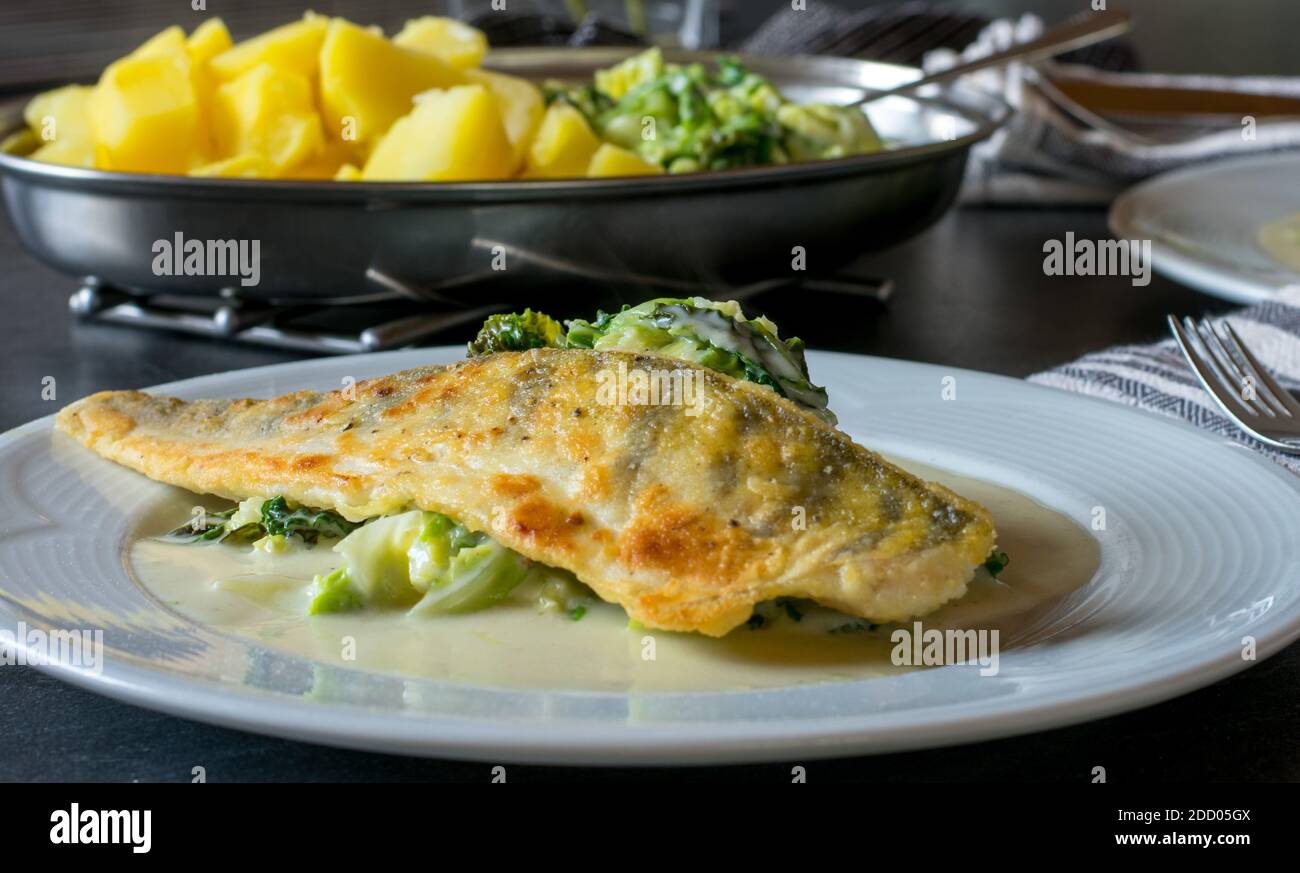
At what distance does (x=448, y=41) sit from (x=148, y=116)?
0.72 m

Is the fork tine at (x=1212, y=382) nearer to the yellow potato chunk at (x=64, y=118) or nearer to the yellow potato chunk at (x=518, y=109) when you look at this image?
the yellow potato chunk at (x=518, y=109)

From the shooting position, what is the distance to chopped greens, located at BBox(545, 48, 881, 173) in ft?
9.79

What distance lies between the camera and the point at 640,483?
1.53 metres

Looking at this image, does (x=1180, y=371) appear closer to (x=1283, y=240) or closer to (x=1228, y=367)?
(x=1228, y=367)

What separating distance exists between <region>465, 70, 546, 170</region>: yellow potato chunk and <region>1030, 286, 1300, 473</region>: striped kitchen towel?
1.07 m

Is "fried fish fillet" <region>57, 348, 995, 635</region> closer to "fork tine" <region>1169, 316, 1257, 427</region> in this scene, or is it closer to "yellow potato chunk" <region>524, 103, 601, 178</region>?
"fork tine" <region>1169, 316, 1257, 427</region>

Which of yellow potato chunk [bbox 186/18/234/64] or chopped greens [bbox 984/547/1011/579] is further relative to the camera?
yellow potato chunk [bbox 186/18/234/64]

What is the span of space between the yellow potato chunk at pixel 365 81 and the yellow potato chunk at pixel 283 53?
0.03 meters

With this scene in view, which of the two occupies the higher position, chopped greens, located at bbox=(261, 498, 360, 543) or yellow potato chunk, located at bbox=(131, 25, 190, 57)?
yellow potato chunk, located at bbox=(131, 25, 190, 57)

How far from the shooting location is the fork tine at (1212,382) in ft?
7.00

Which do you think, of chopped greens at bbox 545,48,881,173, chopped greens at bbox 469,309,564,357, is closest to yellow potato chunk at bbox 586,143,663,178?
chopped greens at bbox 545,48,881,173

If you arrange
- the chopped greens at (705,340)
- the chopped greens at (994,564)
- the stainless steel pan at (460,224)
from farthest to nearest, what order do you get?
the stainless steel pan at (460,224), the chopped greens at (705,340), the chopped greens at (994,564)

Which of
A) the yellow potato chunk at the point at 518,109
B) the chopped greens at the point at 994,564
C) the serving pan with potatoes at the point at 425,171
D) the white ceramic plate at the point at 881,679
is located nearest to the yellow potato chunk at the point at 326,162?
the serving pan with potatoes at the point at 425,171

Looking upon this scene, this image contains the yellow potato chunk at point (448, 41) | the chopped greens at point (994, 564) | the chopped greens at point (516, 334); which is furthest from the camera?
the yellow potato chunk at point (448, 41)
